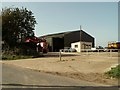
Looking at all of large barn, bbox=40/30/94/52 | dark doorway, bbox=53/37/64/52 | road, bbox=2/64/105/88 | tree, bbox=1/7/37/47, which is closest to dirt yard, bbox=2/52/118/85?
road, bbox=2/64/105/88

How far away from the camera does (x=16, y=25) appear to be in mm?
40562

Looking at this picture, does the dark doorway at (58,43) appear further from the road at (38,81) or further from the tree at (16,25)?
the road at (38,81)

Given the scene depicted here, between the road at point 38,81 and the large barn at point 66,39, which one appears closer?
the road at point 38,81

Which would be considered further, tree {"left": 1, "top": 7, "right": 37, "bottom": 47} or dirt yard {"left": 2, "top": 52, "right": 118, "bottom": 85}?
tree {"left": 1, "top": 7, "right": 37, "bottom": 47}

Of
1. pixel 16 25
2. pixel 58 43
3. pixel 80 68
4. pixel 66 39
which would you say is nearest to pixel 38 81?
pixel 80 68

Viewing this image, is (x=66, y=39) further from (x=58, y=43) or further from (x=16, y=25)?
(x=16, y=25)

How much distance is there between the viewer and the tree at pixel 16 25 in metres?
39.6

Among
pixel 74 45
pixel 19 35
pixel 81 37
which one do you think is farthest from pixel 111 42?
pixel 19 35

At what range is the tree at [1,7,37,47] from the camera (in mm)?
39625

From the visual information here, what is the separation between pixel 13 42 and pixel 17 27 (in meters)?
2.29

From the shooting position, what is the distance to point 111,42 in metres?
65.9

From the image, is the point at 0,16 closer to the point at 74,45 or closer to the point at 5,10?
the point at 5,10

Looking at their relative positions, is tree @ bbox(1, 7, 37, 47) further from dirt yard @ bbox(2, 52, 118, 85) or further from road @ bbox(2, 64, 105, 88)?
road @ bbox(2, 64, 105, 88)

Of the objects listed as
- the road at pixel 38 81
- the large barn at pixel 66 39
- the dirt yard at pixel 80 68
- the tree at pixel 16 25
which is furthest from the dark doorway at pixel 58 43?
the road at pixel 38 81
